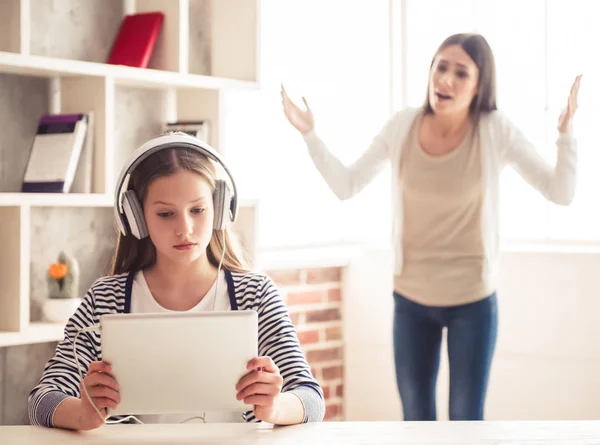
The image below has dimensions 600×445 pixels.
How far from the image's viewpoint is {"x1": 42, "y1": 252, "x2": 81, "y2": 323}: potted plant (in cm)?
280

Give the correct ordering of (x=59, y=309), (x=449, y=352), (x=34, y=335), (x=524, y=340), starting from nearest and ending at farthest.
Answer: (x=34, y=335), (x=59, y=309), (x=449, y=352), (x=524, y=340)

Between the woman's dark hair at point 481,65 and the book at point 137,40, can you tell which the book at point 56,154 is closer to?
the book at point 137,40

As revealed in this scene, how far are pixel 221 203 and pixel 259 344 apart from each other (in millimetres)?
308

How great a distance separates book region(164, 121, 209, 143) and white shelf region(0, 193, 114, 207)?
431 millimetres

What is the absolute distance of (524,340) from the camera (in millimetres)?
3721

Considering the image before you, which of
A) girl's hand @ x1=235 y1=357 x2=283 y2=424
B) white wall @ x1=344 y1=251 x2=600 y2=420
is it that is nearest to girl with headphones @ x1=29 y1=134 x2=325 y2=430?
girl's hand @ x1=235 y1=357 x2=283 y2=424

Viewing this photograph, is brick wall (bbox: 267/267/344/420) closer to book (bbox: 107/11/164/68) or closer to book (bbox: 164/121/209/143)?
book (bbox: 164/121/209/143)

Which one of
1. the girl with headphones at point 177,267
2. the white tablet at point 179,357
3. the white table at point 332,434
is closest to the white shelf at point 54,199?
the girl with headphones at point 177,267

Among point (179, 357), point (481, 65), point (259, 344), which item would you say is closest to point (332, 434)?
point (179, 357)

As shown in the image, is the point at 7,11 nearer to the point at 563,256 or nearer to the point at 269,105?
the point at 269,105

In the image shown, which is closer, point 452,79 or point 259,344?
point 259,344

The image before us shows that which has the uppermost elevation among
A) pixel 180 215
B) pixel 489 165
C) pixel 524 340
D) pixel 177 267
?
pixel 489 165

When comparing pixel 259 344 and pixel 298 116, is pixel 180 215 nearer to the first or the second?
pixel 259 344

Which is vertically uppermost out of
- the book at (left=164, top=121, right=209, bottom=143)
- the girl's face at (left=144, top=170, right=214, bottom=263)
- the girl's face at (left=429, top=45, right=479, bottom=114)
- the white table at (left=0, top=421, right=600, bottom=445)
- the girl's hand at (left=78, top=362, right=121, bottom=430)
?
the girl's face at (left=429, top=45, right=479, bottom=114)
